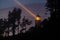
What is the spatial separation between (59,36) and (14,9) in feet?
77.4

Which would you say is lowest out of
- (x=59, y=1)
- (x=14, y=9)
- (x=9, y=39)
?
(x=9, y=39)

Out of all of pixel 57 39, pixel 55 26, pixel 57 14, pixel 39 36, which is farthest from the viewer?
pixel 57 14

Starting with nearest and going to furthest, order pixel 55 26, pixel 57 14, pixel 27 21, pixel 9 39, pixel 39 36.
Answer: pixel 55 26
pixel 39 36
pixel 57 14
pixel 9 39
pixel 27 21

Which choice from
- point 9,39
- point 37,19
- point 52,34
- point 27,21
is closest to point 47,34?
point 52,34

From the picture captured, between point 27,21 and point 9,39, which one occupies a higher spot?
point 27,21

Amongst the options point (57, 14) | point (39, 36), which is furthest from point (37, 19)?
point (39, 36)

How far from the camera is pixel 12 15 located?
3052 cm

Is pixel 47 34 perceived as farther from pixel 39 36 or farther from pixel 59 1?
pixel 59 1

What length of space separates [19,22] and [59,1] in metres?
20.9

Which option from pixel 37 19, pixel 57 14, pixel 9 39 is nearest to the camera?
pixel 57 14

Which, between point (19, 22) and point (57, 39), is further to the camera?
point (19, 22)

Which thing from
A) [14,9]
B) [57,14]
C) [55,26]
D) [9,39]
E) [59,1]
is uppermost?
[14,9]

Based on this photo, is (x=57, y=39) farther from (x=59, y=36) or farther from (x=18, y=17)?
(x=18, y=17)

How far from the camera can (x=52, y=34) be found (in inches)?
297
